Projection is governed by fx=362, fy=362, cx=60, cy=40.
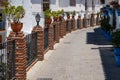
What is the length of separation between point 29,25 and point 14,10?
21.5 meters

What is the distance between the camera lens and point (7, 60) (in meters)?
12.4

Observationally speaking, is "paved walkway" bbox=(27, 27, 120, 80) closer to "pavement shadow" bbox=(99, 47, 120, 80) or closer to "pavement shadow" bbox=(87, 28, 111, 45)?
"pavement shadow" bbox=(99, 47, 120, 80)

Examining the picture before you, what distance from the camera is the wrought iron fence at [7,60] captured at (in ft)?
39.1

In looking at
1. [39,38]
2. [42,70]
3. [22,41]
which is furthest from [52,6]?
[22,41]

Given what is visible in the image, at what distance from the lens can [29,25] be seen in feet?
121

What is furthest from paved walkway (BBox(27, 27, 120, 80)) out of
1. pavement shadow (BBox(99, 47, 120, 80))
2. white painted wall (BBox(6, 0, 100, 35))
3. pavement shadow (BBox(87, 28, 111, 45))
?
white painted wall (BBox(6, 0, 100, 35))

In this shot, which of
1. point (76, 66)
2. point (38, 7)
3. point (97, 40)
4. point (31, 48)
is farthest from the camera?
point (38, 7)

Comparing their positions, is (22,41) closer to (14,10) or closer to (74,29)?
(14,10)

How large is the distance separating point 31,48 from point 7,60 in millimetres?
5536

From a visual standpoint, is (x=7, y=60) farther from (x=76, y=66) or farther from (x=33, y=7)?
(x=33, y=7)

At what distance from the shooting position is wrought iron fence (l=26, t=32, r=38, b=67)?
17.0 meters

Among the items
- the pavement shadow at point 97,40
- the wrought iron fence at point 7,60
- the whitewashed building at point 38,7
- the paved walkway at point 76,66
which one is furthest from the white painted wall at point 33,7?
the wrought iron fence at point 7,60

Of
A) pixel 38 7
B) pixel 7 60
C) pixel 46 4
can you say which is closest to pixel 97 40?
pixel 38 7

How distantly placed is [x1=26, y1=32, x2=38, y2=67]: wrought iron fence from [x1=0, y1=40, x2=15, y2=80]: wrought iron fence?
3.58m
